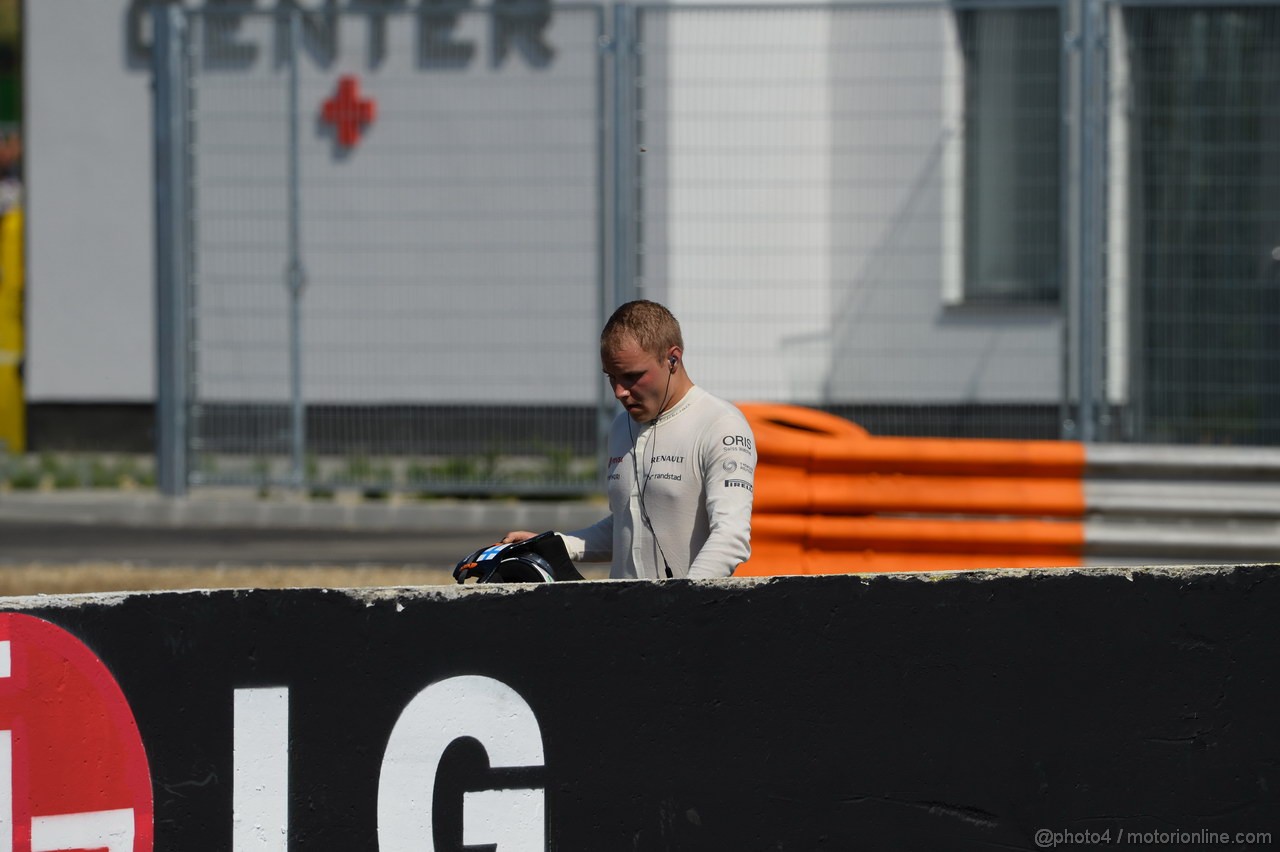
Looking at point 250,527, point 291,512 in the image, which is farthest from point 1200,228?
point 250,527

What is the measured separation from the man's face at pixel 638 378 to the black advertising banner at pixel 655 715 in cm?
62

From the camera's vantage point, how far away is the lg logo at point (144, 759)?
3.27 meters

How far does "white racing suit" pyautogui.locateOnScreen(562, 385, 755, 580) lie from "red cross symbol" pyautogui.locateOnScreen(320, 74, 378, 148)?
30.8 feet

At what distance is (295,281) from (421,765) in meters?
8.71

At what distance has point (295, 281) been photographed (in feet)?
38.8

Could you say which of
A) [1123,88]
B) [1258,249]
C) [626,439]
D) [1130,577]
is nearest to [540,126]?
[1123,88]

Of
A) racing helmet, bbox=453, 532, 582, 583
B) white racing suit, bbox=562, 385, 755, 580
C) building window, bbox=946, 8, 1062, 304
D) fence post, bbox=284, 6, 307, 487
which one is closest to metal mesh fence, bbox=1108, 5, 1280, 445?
building window, bbox=946, 8, 1062, 304

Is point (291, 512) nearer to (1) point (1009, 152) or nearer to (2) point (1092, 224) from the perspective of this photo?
(1) point (1009, 152)

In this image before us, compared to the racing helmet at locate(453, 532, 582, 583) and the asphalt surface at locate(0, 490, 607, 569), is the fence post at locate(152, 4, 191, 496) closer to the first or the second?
the asphalt surface at locate(0, 490, 607, 569)

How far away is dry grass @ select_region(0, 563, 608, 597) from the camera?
8.45 m

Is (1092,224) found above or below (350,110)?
below

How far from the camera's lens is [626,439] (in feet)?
13.9

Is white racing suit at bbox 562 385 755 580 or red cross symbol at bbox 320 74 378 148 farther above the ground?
red cross symbol at bbox 320 74 378 148

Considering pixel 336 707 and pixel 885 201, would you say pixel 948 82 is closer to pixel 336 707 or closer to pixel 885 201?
pixel 885 201
